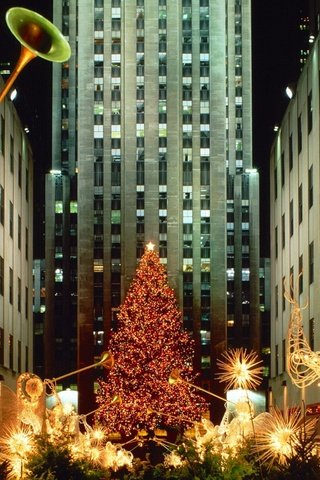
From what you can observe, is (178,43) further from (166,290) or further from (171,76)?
(166,290)

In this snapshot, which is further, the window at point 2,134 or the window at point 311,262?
the window at point 2,134

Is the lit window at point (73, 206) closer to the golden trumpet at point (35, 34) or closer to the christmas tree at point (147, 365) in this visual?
the christmas tree at point (147, 365)

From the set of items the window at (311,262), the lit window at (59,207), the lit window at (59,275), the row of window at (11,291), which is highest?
the lit window at (59,207)

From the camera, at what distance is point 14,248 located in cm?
5597

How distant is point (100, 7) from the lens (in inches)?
A: 4109

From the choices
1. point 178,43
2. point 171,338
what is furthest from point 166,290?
point 178,43

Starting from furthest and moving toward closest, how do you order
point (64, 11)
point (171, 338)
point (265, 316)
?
point (265, 316) < point (64, 11) < point (171, 338)

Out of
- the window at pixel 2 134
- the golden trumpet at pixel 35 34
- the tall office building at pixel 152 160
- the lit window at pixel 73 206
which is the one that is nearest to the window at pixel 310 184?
the window at pixel 2 134

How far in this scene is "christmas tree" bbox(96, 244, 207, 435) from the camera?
201 ft

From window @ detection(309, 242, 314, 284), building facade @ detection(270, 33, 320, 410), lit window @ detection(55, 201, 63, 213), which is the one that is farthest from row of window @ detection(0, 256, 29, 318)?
lit window @ detection(55, 201, 63, 213)

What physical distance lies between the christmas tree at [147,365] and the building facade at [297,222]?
650 centimetres

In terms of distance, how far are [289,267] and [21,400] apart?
3151cm

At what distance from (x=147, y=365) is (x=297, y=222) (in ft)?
55.5

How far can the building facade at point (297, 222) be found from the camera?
45000 mm
